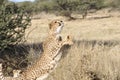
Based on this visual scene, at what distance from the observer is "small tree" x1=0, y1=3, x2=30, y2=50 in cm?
1478

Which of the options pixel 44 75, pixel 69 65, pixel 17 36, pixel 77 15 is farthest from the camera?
pixel 77 15

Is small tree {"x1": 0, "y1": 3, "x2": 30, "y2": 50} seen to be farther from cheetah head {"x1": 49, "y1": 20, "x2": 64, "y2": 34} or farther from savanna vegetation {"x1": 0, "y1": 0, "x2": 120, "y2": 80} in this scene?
cheetah head {"x1": 49, "y1": 20, "x2": 64, "y2": 34}

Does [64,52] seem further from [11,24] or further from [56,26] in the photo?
[11,24]

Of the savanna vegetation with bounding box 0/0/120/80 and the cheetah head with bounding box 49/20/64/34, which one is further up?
the cheetah head with bounding box 49/20/64/34

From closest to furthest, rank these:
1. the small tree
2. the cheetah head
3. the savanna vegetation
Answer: the cheetah head, the savanna vegetation, the small tree

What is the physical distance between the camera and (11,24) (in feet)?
51.3

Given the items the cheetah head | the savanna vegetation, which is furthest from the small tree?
the cheetah head

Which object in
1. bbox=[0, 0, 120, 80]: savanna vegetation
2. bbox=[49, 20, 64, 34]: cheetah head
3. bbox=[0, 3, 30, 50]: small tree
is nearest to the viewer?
bbox=[49, 20, 64, 34]: cheetah head

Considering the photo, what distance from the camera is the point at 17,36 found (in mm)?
15656

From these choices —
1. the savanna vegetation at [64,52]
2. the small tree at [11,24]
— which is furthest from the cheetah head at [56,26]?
the small tree at [11,24]

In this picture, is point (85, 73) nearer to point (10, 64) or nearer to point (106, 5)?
point (10, 64)

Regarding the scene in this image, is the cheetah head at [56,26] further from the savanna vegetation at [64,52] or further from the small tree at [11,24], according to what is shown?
the small tree at [11,24]

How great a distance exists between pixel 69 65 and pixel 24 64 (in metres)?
2.01

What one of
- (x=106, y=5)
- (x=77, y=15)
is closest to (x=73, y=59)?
(x=77, y=15)
